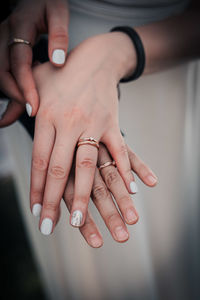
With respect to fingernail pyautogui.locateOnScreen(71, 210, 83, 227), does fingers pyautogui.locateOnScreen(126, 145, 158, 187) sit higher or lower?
higher

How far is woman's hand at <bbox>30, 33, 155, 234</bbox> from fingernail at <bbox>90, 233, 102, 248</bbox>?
0.05 m

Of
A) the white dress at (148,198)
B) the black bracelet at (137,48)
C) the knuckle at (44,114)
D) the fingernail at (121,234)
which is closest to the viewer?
the fingernail at (121,234)

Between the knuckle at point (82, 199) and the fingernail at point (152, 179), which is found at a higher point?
the fingernail at point (152, 179)

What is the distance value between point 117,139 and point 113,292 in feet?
2.82

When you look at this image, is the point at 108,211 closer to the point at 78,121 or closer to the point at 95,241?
the point at 95,241

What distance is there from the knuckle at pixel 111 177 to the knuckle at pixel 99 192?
2 centimetres

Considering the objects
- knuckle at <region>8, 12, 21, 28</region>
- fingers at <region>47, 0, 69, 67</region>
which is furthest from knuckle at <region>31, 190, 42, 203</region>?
knuckle at <region>8, 12, 21, 28</region>

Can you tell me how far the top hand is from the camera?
2.34 ft

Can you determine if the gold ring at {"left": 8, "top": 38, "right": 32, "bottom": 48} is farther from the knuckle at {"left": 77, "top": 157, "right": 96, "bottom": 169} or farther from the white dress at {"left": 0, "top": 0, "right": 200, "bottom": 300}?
the knuckle at {"left": 77, "top": 157, "right": 96, "bottom": 169}

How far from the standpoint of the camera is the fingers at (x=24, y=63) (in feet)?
2.58

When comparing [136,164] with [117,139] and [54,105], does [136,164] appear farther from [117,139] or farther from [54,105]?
[54,105]

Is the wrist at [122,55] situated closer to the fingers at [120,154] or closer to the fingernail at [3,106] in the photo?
the fingers at [120,154]

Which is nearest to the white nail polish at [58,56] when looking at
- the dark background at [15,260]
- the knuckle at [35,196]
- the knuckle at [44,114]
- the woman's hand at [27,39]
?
the woman's hand at [27,39]

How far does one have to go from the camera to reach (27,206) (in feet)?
4.24
